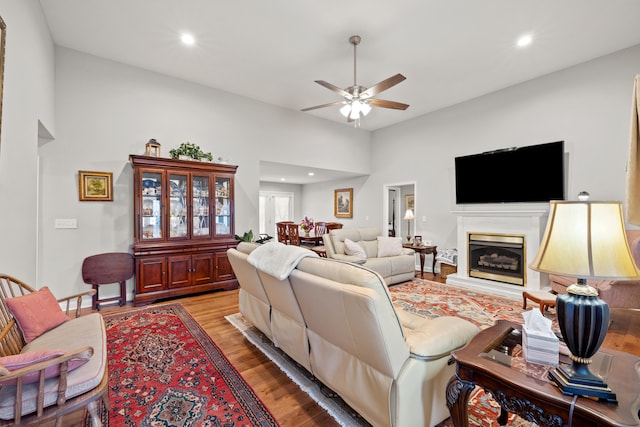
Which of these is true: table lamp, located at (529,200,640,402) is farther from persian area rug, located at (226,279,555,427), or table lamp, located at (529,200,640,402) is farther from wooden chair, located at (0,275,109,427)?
wooden chair, located at (0,275,109,427)

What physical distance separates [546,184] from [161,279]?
19.4ft

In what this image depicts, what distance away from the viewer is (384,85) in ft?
10.2

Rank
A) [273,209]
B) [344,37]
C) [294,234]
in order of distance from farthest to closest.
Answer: [273,209], [294,234], [344,37]

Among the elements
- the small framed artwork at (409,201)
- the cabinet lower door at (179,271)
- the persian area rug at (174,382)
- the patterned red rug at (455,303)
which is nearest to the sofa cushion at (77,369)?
the persian area rug at (174,382)

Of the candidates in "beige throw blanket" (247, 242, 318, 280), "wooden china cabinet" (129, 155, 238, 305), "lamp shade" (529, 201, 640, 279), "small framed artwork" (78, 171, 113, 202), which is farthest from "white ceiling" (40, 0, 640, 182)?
"lamp shade" (529, 201, 640, 279)

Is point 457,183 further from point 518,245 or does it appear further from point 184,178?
point 184,178

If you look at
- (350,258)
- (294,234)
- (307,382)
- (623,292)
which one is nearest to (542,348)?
(307,382)

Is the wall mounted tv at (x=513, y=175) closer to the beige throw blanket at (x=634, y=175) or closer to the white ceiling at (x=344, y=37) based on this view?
the white ceiling at (x=344, y=37)

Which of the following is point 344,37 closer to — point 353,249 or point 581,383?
point 353,249

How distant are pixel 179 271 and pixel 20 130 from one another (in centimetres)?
238

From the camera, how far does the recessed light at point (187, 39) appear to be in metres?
3.42

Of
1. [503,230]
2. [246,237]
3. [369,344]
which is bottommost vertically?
[369,344]

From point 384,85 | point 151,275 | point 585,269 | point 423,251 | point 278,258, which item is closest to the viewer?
point 585,269

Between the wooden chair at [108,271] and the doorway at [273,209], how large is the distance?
20.4 feet
